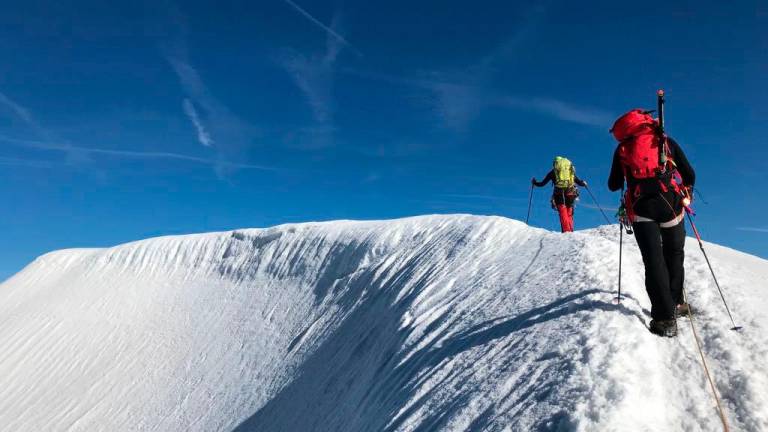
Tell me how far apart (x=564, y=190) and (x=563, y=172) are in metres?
0.45

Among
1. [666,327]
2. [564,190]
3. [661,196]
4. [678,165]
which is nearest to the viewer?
[666,327]

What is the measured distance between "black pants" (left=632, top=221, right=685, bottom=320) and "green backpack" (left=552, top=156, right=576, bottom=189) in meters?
6.88

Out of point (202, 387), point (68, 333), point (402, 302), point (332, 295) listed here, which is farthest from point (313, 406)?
point (68, 333)

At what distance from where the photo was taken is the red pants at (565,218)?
1209 cm

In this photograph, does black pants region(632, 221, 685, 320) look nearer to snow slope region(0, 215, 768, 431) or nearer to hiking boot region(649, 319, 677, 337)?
hiking boot region(649, 319, 677, 337)

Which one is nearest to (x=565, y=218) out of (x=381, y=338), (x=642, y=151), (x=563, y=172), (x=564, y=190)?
(x=564, y=190)

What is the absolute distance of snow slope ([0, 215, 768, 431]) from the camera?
4.43 meters

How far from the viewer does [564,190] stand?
12.1m

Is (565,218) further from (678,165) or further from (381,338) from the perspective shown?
(678,165)

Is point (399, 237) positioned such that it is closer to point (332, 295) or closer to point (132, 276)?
point (332, 295)

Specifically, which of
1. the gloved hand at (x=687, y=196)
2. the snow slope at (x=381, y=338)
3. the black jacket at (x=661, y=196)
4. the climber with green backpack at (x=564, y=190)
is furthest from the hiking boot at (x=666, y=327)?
the climber with green backpack at (x=564, y=190)

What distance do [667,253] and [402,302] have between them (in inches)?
270

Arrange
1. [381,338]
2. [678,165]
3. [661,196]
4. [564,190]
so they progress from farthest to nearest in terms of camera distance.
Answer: [564,190], [381,338], [678,165], [661,196]

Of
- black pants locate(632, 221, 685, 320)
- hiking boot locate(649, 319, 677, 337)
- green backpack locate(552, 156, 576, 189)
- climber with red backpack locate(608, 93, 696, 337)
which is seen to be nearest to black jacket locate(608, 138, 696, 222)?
climber with red backpack locate(608, 93, 696, 337)
